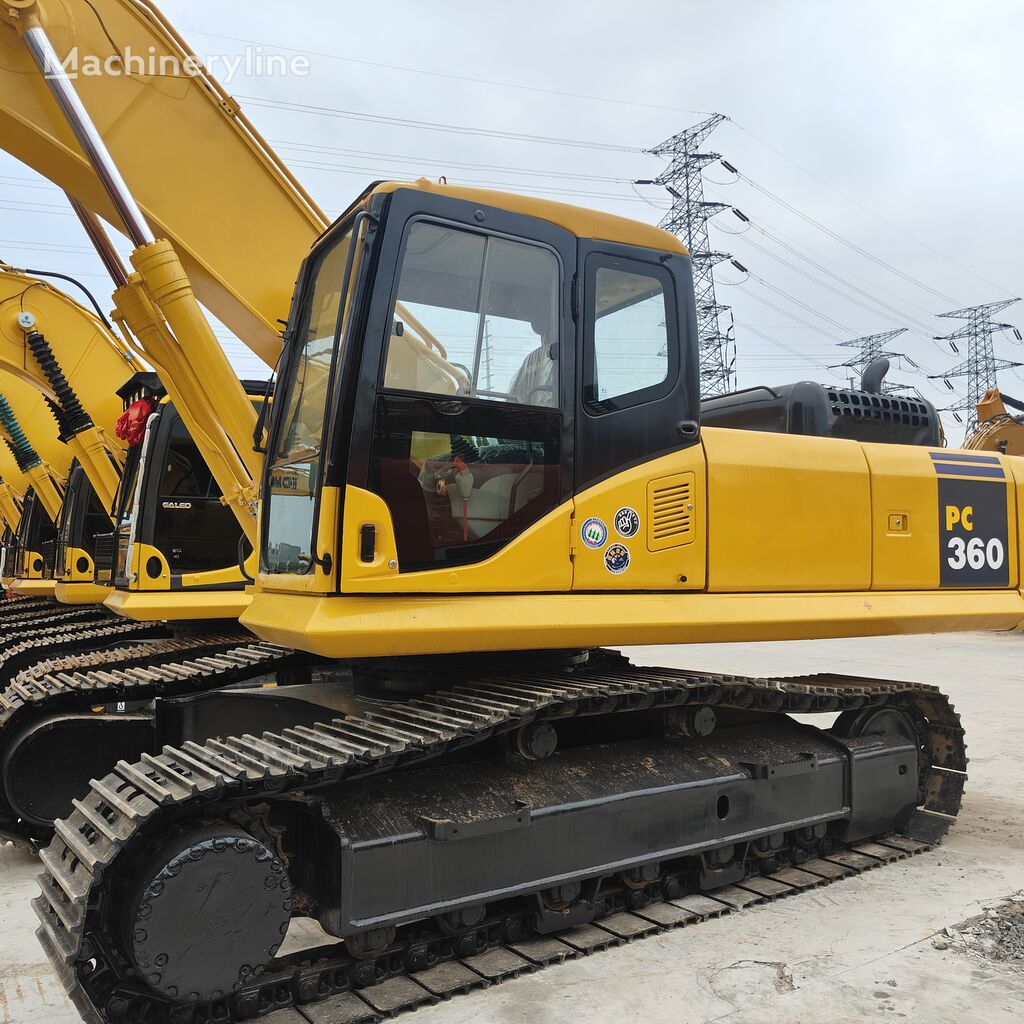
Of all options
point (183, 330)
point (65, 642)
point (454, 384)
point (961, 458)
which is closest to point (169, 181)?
point (183, 330)

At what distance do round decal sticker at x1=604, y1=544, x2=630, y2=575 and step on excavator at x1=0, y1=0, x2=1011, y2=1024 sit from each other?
30mm

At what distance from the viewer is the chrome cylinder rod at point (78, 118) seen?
16.1 feet

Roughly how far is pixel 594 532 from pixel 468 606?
2.22 feet

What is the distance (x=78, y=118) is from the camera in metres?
4.94

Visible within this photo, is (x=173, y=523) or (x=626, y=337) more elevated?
(x=626, y=337)

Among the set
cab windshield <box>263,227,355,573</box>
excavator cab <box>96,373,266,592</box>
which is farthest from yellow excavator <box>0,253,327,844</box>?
cab windshield <box>263,227,355,573</box>

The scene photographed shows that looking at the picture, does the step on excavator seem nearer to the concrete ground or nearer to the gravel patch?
the concrete ground

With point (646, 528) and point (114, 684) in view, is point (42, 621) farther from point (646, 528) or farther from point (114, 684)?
point (646, 528)

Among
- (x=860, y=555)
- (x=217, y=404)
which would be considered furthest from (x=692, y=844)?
(x=217, y=404)

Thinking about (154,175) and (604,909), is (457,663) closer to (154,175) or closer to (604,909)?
(604,909)

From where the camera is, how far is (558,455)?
4.25 m

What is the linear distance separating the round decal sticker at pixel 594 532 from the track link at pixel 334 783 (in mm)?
600

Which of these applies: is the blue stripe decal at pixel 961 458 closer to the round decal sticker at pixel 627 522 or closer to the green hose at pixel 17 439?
the round decal sticker at pixel 627 522

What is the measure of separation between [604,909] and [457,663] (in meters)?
1.28
